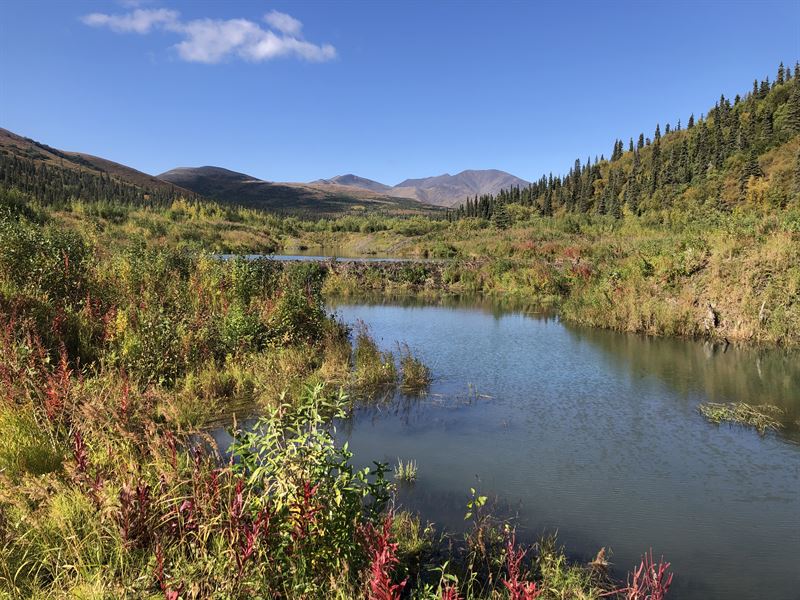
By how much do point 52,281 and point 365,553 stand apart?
10269mm

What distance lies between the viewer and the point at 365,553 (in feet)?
12.4

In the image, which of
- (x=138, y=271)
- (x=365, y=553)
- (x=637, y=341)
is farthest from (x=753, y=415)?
(x=138, y=271)

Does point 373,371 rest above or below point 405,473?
above

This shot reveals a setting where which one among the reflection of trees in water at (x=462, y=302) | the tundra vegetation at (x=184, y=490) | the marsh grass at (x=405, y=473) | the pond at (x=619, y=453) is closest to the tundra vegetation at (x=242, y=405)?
the tundra vegetation at (x=184, y=490)

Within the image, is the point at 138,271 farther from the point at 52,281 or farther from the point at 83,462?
the point at 83,462

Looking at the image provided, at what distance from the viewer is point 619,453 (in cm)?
802

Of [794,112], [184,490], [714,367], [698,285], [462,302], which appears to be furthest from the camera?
[794,112]

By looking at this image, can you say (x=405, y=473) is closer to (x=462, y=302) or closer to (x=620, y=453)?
(x=620, y=453)

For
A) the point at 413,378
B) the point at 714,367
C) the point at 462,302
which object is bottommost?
the point at 413,378

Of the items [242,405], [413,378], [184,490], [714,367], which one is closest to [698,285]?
[714,367]

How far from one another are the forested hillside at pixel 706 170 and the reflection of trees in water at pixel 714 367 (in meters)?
42.6

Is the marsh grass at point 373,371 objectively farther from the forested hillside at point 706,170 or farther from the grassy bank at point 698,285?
the forested hillside at point 706,170

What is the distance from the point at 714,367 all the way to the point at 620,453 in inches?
277

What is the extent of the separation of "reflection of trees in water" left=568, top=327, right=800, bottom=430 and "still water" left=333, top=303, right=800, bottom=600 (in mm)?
50
